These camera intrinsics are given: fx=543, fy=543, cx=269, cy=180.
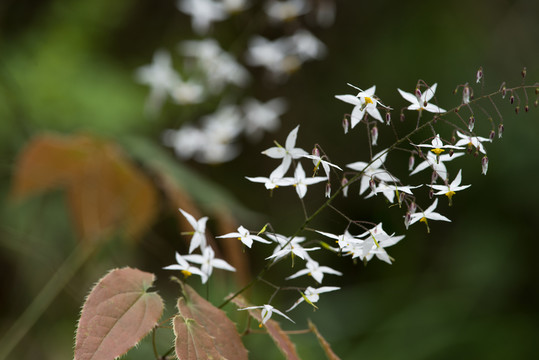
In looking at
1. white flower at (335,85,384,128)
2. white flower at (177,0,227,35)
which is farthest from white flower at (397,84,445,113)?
white flower at (177,0,227,35)

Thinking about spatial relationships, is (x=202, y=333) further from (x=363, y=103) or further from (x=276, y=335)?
(x=363, y=103)

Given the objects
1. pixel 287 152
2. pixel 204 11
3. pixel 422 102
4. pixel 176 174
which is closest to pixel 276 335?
pixel 287 152

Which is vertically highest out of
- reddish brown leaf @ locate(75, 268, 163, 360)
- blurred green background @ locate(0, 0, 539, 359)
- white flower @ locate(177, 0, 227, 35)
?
white flower @ locate(177, 0, 227, 35)

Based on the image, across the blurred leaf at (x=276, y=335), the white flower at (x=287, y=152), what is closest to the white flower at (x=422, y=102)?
the white flower at (x=287, y=152)

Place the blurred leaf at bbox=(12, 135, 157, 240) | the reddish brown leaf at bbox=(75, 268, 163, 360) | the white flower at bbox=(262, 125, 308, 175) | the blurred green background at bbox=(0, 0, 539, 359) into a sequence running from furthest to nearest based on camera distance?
the blurred green background at bbox=(0, 0, 539, 359) → the blurred leaf at bbox=(12, 135, 157, 240) → the white flower at bbox=(262, 125, 308, 175) → the reddish brown leaf at bbox=(75, 268, 163, 360)

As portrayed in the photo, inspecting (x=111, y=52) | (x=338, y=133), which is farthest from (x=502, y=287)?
(x=111, y=52)

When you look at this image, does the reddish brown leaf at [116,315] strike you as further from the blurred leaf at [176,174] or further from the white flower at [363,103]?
the blurred leaf at [176,174]

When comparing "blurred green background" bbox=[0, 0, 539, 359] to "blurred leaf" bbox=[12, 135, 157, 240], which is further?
"blurred green background" bbox=[0, 0, 539, 359]

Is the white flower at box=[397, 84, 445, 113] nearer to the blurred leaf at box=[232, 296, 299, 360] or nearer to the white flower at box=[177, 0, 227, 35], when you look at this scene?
the blurred leaf at box=[232, 296, 299, 360]

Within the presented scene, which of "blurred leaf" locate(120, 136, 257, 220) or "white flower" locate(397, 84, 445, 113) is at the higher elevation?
"white flower" locate(397, 84, 445, 113)
